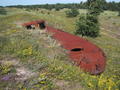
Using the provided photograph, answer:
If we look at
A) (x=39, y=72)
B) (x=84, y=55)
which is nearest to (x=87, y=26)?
(x=84, y=55)

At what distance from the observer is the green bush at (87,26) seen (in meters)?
21.0

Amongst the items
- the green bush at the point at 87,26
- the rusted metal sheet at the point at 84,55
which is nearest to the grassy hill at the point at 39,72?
the rusted metal sheet at the point at 84,55

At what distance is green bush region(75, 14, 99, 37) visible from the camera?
20953 mm

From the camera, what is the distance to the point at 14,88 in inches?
161

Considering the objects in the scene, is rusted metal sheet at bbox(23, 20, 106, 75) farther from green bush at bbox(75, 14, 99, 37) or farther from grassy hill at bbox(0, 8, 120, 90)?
green bush at bbox(75, 14, 99, 37)

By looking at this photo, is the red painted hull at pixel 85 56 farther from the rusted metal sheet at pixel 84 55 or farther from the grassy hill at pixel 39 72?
the grassy hill at pixel 39 72

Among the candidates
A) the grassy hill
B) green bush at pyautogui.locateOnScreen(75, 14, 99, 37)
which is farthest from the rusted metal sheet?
green bush at pyautogui.locateOnScreen(75, 14, 99, 37)

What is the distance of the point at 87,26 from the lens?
21.7 m

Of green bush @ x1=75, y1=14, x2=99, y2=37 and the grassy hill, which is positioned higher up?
the grassy hill

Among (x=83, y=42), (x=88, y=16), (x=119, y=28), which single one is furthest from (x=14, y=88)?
(x=119, y=28)

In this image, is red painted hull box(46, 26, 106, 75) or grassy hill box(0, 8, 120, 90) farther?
red painted hull box(46, 26, 106, 75)

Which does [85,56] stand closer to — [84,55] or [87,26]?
[84,55]

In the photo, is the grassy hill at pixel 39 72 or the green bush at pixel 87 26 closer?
the grassy hill at pixel 39 72

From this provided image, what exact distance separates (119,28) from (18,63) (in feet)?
119
